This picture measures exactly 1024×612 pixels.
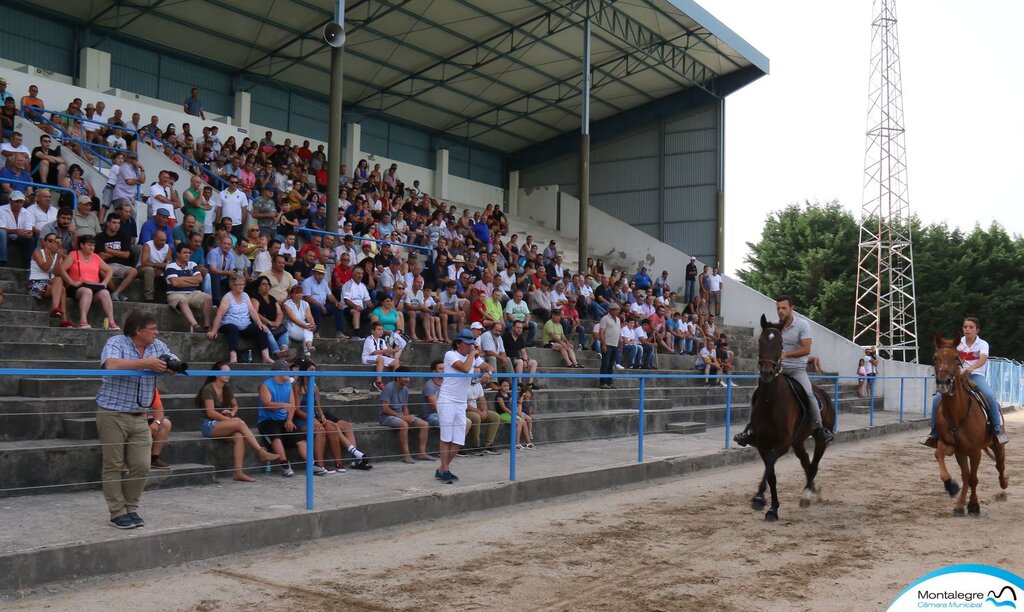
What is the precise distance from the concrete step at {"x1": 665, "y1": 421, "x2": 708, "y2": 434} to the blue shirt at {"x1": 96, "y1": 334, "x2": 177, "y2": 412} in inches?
473

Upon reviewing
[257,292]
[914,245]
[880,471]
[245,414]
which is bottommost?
[880,471]

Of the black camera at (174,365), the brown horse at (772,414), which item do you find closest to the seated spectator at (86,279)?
the black camera at (174,365)

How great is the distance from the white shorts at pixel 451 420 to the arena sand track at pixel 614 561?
1049mm

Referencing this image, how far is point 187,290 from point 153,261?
64 cm

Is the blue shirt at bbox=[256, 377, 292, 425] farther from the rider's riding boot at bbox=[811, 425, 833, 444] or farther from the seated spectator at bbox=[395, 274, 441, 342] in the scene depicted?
the rider's riding boot at bbox=[811, 425, 833, 444]

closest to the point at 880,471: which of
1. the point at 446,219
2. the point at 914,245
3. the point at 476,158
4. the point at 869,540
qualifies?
the point at 869,540

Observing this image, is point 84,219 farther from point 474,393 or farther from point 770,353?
point 770,353

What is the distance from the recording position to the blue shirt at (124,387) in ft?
23.0

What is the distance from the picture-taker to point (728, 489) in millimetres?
11820

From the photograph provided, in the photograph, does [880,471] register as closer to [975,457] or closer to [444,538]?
[975,457]

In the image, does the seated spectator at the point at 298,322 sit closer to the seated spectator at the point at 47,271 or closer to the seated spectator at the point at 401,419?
the seated spectator at the point at 401,419

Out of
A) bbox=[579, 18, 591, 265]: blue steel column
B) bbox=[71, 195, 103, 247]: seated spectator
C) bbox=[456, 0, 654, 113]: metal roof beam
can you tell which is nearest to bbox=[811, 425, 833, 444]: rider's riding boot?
bbox=[71, 195, 103, 247]: seated spectator

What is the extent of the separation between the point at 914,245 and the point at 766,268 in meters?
8.73

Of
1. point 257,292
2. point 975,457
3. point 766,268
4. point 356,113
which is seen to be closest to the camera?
point 975,457
